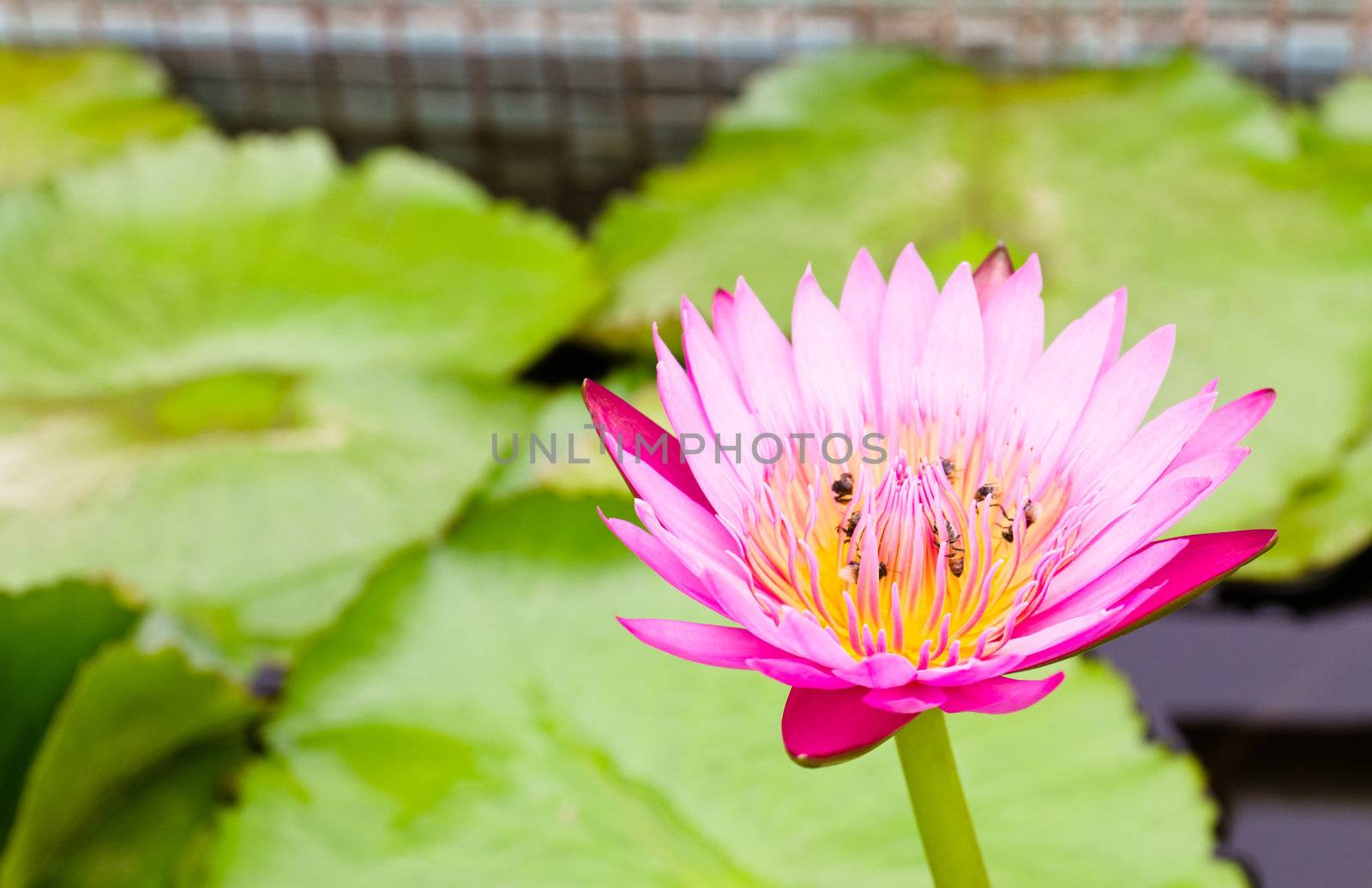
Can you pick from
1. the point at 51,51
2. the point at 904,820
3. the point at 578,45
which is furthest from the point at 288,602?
the point at 51,51

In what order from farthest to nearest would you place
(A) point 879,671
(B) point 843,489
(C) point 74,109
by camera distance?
(C) point 74,109
(B) point 843,489
(A) point 879,671

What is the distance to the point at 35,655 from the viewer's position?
728 mm

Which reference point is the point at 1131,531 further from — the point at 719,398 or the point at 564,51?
the point at 564,51

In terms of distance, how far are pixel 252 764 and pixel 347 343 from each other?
53cm

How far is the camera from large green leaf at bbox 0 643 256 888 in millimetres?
664

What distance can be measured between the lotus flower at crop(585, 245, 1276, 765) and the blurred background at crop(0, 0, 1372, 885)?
0.27 metres

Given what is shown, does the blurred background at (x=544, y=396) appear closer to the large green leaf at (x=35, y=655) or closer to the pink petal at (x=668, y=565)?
the large green leaf at (x=35, y=655)

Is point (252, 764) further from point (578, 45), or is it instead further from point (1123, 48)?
point (1123, 48)

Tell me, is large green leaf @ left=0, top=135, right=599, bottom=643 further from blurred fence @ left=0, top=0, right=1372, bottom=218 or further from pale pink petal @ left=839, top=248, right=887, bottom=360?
pale pink petal @ left=839, top=248, right=887, bottom=360

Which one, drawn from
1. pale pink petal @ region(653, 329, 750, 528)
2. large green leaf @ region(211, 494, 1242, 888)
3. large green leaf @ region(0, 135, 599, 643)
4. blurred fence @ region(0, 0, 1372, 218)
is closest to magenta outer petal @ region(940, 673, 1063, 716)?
pale pink petal @ region(653, 329, 750, 528)

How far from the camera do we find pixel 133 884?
29.7 inches

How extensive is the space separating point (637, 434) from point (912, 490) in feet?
0.34

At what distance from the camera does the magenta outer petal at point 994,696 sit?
0.36 meters

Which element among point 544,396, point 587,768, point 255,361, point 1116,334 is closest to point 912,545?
point 1116,334
